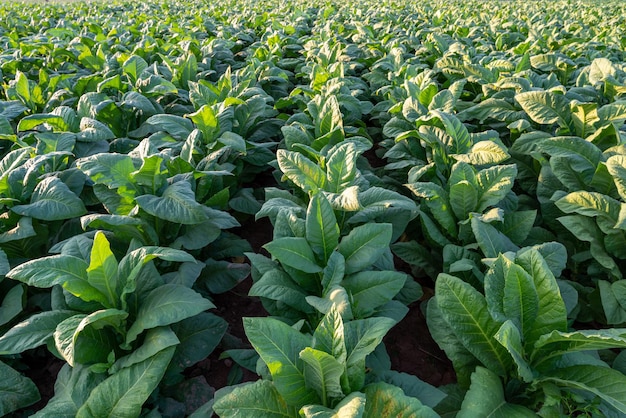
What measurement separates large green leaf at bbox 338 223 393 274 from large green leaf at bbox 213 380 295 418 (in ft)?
2.31

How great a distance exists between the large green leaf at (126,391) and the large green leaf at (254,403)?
290mm

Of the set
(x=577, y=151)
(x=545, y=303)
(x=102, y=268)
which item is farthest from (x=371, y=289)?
(x=577, y=151)

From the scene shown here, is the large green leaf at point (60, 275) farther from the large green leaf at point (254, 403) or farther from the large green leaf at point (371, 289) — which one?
the large green leaf at point (371, 289)

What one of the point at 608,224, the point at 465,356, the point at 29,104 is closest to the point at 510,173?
the point at 608,224

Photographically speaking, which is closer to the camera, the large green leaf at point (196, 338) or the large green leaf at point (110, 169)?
the large green leaf at point (196, 338)

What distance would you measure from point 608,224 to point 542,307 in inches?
37.1

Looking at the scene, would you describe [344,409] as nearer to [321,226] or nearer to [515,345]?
[515,345]

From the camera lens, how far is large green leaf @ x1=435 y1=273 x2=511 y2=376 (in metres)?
1.85

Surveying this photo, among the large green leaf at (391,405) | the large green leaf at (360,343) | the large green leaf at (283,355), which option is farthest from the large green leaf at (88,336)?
the large green leaf at (391,405)

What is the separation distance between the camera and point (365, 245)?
7.11ft

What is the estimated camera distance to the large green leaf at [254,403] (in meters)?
1.56

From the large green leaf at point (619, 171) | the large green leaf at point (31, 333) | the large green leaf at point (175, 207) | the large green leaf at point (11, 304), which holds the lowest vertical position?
the large green leaf at point (11, 304)

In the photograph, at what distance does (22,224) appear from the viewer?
2.35 m

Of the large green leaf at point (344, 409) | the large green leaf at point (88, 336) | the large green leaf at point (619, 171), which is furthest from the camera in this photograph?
the large green leaf at point (619, 171)
